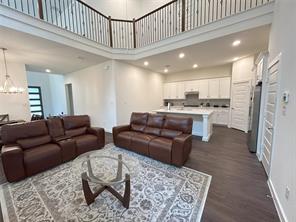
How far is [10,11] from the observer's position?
2719 millimetres

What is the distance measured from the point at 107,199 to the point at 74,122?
2501 mm

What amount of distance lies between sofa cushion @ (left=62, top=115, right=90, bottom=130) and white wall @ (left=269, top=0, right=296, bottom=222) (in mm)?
4176

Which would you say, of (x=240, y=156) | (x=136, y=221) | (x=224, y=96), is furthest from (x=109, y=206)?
(x=224, y=96)

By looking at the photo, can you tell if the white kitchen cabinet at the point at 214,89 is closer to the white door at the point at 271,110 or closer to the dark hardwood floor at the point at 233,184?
the dark hardwood floor at the point at 233,184

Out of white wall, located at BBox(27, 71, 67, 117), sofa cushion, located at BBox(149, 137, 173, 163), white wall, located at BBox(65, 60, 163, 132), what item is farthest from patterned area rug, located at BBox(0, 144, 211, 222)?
white wall, located at BBox(27, 71, 67, 117)

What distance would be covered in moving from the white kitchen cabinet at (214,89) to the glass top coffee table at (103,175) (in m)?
5.82

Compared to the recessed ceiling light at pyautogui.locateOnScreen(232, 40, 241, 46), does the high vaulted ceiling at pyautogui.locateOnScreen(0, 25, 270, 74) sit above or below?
below

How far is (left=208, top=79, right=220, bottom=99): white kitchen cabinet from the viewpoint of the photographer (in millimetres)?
6328

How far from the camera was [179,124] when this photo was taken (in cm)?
322

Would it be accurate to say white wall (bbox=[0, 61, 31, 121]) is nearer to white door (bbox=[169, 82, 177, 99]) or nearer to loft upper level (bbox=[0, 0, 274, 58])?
loft upper level (bbox=[0, 0, 274, 58])

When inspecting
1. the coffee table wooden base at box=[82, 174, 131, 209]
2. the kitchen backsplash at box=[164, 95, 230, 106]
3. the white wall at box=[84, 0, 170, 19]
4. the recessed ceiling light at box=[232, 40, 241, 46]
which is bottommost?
the coffee table wooden base at box=[82, 174, 131, 209]

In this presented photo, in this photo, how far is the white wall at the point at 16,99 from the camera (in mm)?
5002

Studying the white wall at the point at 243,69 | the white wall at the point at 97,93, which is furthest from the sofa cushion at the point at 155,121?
the white wall at the point at 243,69

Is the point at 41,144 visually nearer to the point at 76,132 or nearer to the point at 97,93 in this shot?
the point at 76,132
